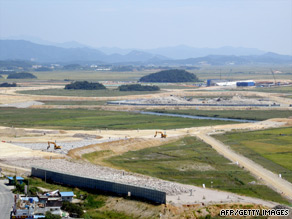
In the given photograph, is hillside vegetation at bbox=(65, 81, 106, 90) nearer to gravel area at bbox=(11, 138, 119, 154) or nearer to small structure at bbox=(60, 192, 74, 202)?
gravel area at bbox=(11, 138, 119, 154)

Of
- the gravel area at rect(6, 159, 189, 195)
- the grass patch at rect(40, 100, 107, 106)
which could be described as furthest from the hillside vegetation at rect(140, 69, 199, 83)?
the gravel area at rect(6, 159, 189, 195)

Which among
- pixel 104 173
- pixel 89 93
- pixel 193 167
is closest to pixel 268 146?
pixel 193 167

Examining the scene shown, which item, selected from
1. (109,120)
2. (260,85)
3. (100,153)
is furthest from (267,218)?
(260,85)

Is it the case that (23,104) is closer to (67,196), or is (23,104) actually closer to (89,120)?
(89,120)

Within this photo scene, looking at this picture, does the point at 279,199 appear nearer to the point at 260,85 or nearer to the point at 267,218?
the point at 267,218

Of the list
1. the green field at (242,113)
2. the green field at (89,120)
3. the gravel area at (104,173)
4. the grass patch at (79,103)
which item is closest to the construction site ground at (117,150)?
the gravel area at (104,173)

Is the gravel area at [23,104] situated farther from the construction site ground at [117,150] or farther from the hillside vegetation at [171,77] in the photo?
the hillside vegetation at [171,77]
